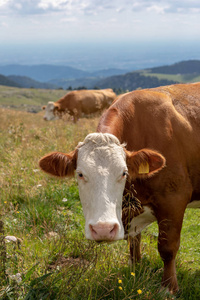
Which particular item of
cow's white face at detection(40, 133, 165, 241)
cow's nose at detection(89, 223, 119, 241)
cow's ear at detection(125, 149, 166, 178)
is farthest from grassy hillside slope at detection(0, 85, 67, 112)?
cow's nose at detection(89, 223, 119, 241)

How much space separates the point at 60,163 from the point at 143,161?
3.12 ft

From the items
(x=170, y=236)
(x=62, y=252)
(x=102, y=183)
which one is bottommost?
(x=62, y=252)

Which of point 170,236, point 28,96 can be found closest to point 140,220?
point 170,236

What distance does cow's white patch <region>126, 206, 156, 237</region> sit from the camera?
14.3 ft

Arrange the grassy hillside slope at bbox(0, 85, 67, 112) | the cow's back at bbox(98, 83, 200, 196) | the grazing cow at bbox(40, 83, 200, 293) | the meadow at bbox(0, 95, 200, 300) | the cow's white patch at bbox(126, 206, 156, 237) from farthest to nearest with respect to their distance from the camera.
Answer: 1. the grassy hillside slope at bbox(0, 85, 67, 112)
2. the cow's white patch at bbox(126, 206, 156, 237)
3. the cow's back at bbox(98, 83, 200, 196)
4. the grazing cow at bbox(40, 83, 200, 293)
5. the meadow at bbox(0, 95, 200, 300)

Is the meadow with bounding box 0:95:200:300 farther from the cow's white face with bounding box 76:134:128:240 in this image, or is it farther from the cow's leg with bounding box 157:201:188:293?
the cow's white face with bounding box 76:134:128:240

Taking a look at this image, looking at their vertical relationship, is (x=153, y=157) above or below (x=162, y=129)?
below

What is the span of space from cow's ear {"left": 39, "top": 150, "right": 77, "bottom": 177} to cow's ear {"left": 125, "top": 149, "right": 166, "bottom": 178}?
634mm

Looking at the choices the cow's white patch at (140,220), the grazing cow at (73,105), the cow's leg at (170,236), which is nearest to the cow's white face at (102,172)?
the cow's leg at (170,236)

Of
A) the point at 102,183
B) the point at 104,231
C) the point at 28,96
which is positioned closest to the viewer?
the point at 104,231

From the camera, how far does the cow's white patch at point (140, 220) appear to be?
14.3 ft

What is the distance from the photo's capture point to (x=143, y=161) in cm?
353

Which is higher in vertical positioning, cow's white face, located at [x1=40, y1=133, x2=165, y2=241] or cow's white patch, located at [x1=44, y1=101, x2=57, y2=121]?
cow's white face, located at [x1=40, y1=133, x2=165, y2=241]

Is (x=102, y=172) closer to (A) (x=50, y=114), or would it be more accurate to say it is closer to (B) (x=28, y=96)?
(A) (x=50, y=114)
